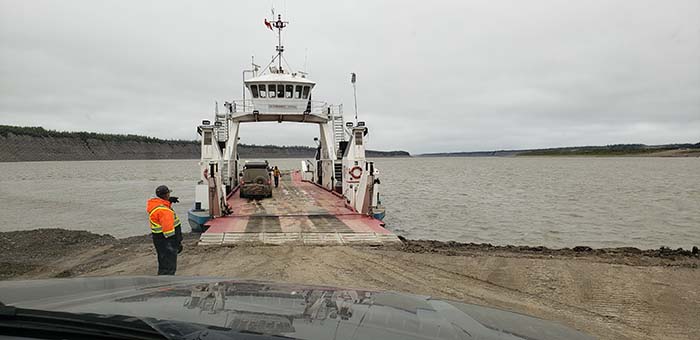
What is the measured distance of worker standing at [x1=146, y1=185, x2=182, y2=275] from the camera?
584 cm

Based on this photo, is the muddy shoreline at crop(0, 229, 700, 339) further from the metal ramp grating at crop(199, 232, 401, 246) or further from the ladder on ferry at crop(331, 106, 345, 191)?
the ladder on ferry at crop(331, 106, 345, 191)

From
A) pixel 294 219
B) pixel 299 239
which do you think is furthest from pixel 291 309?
pixel 294 219

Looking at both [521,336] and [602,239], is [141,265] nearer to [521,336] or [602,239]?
[521,336]

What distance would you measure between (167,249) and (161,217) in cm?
43

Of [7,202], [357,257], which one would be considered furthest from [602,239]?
[7,202]

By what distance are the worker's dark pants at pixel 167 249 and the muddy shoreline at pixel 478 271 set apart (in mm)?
829

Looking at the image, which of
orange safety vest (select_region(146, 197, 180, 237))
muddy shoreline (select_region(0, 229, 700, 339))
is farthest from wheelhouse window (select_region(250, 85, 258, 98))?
orange safety vest (select_region(146, 197, 180, 237))

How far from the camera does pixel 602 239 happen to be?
48.2 feet

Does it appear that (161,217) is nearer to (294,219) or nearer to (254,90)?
(294,219)

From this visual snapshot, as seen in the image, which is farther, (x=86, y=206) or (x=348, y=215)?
(x=86, y=206)

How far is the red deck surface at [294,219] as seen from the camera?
33.1 feet

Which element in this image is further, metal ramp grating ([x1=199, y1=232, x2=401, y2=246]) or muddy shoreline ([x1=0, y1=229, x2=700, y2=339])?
metal ramp grating ([x1=199, y1=232, x2=401, y2=246])

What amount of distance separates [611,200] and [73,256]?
2513 centimetres

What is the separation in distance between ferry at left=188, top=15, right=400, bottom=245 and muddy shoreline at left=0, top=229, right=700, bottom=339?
3.08ft
